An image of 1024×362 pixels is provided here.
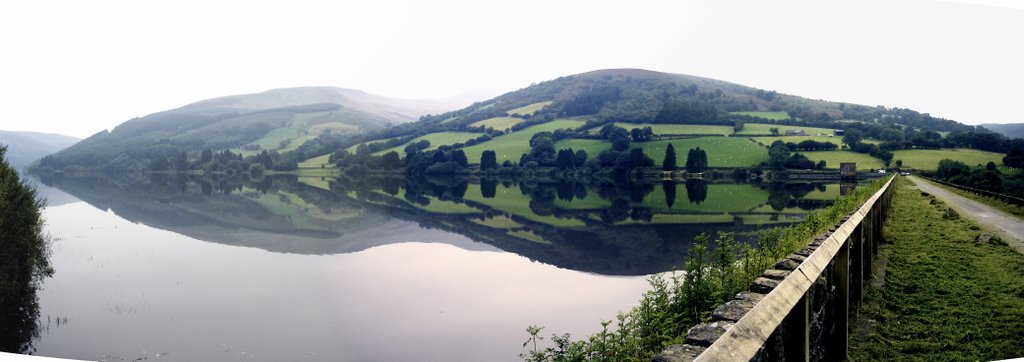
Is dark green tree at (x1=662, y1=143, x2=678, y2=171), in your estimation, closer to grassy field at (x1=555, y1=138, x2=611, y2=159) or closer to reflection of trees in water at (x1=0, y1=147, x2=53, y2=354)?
grassy field at (x1=555, y1=138, x2=611, y2=159)

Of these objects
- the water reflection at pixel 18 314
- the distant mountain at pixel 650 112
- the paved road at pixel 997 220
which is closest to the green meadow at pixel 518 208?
the paved road at pixel 997 220

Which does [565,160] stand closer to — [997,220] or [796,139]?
[796,139]

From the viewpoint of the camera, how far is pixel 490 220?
41.2m

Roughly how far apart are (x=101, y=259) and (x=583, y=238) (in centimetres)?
2126

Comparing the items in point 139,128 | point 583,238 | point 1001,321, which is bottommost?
point 583,238

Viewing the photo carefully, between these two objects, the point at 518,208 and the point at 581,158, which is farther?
the point at 581,158

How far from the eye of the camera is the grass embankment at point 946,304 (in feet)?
24.3

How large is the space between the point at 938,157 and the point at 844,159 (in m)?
40.6

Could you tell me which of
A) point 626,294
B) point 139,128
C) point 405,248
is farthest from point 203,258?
point 139,128

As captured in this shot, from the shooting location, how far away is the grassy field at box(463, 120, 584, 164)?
119688mm

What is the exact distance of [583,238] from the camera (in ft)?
102

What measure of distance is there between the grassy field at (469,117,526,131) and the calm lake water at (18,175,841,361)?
10563cm

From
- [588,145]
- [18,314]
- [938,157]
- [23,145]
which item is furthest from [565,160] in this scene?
[18,314]

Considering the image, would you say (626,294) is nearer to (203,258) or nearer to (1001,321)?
(1001,321)
